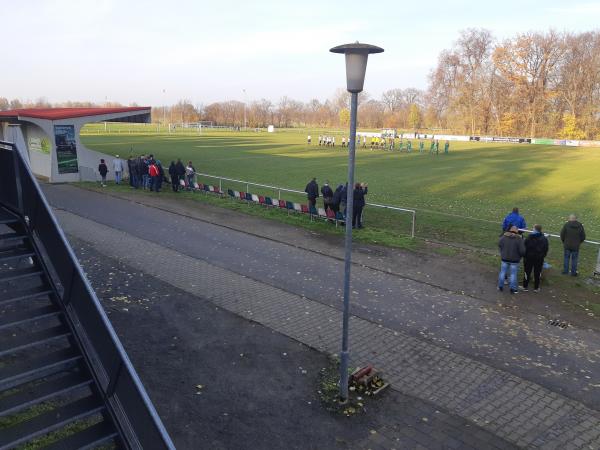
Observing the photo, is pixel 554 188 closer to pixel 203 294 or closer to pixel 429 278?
pixel 429 278

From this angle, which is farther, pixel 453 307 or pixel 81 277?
pixel 453 307

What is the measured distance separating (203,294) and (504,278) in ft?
21.6

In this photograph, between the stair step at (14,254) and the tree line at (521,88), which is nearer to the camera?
the stair step at (14,254)

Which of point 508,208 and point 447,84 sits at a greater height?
point 447,84

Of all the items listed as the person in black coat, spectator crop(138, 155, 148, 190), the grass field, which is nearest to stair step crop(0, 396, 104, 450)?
the person in black coat

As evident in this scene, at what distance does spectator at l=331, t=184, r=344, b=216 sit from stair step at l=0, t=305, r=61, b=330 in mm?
11374

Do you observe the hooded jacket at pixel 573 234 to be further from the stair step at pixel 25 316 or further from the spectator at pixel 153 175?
the spectator at pixel 153 175

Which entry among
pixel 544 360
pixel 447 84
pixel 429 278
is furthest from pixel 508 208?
pixel 447 84

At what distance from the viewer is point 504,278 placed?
34.9 feet

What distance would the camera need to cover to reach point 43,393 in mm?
4598

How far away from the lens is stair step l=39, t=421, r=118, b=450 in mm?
4316

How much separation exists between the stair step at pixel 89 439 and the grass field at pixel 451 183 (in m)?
11.8

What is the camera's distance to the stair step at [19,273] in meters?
5.22

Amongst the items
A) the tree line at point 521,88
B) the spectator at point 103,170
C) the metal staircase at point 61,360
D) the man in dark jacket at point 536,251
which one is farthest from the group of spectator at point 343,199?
the tree line at point 521,88
